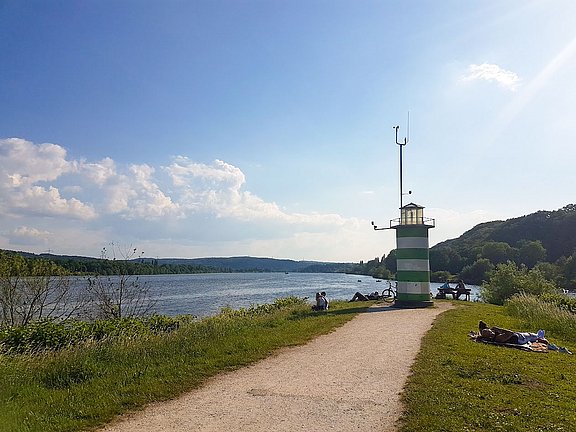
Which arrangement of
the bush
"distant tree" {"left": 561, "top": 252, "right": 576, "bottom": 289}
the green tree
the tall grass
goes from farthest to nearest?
"distant tree" {"left": 561, "top": 252, "right": 576, "bottom": 289} < the green tree < the tall grass < the bush

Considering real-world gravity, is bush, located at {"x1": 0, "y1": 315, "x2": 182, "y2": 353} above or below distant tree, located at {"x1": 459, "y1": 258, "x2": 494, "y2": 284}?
below

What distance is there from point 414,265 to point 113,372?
17105 millimetres

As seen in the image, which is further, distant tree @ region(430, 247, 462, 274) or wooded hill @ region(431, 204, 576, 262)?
wooded hill @ region(431, 204, 576, 262)

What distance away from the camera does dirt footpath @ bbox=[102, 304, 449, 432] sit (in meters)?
6.80

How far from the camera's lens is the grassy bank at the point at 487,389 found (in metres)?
6.76

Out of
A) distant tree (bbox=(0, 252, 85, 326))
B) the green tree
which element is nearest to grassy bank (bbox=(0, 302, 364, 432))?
distant tree (bbox=(0, 252, 85, 326))

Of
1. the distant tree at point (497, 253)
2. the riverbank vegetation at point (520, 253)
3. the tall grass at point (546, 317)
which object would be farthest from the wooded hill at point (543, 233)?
the tall grass at point (546, 317)

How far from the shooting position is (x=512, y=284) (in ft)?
106

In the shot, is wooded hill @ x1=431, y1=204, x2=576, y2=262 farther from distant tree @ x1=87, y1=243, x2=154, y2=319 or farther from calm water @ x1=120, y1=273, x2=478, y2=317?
distant tree @ x1=87, y1=243, x2=154, y2=319

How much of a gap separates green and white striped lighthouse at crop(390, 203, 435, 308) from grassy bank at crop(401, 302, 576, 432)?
10407 millimetres

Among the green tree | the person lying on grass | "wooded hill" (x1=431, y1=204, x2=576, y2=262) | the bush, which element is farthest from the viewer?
"wooded hill" (x1=431, y1=204, x2=576, y2=262)

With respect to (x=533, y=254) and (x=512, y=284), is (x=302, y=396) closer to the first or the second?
(x=512, y=284)

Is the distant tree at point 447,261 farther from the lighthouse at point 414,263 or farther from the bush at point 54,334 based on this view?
the bush at point 54,334

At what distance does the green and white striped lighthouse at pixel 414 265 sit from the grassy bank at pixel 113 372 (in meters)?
10.8
